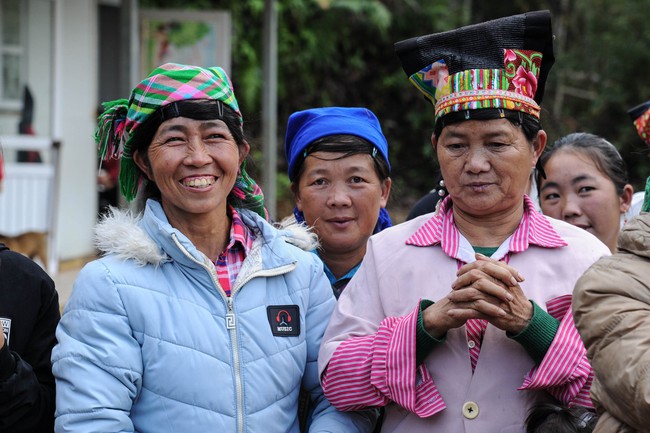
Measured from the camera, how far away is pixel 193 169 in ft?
8.87

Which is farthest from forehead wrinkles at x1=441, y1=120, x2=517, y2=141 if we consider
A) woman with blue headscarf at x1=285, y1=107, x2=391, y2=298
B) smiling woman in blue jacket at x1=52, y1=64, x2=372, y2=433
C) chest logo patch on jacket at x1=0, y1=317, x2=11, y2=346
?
chest logo patch on jacket at x1=0, y1=317, x2=11, y2=346

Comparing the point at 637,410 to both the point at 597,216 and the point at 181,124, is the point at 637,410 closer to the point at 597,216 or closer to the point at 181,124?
the point at 181,124

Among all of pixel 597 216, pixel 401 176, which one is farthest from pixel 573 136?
pixel 401 176

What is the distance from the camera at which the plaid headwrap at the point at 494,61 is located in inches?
99.5

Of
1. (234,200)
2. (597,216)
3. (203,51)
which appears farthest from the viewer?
(203,51)

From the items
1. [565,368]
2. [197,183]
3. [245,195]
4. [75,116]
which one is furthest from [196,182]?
[75,116]

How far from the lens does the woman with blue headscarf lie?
11.5 ft

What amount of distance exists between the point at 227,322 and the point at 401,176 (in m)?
10.9

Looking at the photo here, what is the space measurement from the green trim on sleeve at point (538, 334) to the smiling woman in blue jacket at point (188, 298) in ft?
2.18

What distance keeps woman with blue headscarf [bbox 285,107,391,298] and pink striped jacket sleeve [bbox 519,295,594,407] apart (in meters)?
1.20

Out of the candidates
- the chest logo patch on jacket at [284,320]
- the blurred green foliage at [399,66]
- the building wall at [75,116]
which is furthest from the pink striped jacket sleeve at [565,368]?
the blurred green foliage at [399,66]

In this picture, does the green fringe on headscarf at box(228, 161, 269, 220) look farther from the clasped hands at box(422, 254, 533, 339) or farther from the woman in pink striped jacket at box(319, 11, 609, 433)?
the clasped hands at box(422, 254, 533, 339)

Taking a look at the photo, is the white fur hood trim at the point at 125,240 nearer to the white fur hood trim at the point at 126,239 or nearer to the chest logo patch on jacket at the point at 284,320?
the white fur hood trim at the point at 126,239

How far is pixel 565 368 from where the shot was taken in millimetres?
2354
